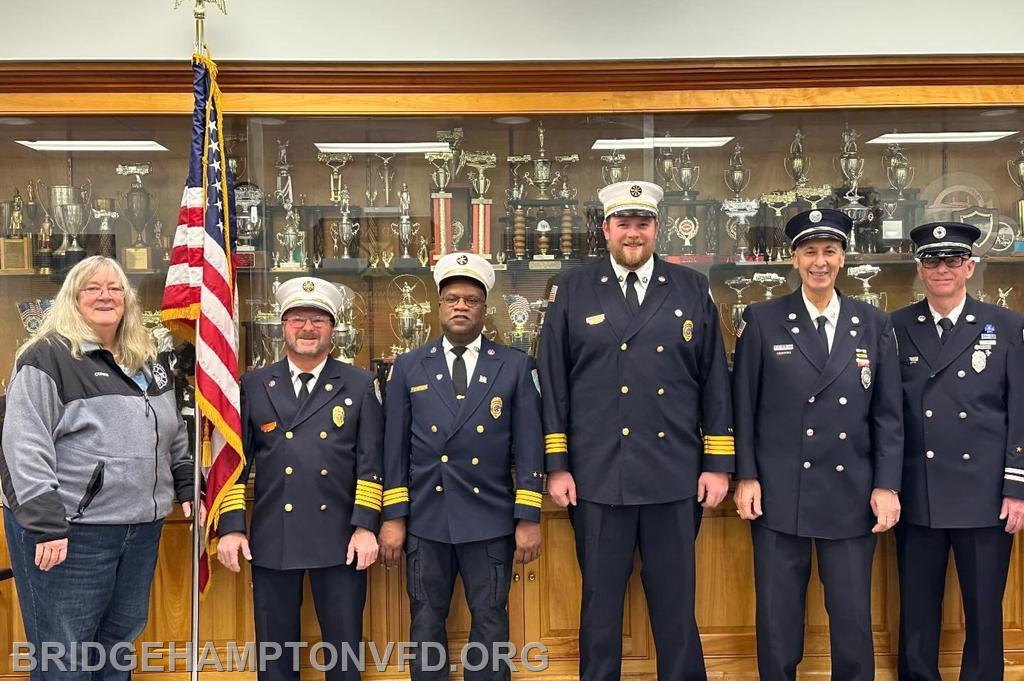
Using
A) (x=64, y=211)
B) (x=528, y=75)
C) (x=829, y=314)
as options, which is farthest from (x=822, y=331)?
(x=64, y=211)

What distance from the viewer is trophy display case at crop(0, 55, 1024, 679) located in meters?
3.37

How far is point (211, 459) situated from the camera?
2.94 metres

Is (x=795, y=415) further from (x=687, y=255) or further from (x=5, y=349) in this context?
(x=5, y=349)

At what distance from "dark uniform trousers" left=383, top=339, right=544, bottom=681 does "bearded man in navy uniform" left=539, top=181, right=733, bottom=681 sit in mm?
124

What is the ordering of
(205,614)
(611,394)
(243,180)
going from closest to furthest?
(611,394) < (205,614) < (243,180)

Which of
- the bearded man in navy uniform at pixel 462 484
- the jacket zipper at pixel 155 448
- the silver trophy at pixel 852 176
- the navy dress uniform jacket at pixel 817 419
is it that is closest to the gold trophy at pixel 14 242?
the jacket zipper at pixel 155 448

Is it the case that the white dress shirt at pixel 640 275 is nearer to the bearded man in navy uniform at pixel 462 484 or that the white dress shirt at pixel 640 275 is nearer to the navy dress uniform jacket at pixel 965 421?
the bearded man in navy uniform at pixel 462 484

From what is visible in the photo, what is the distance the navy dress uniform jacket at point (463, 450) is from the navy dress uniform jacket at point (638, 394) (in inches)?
4.2

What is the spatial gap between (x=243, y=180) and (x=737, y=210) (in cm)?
221

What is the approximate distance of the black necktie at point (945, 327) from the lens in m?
3.05

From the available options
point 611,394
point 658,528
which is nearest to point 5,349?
point 611,394

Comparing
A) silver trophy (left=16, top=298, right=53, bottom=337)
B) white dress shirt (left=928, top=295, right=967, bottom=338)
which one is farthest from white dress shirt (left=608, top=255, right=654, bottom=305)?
silver trophy (left=16, top=298, right=53, bottom=337)

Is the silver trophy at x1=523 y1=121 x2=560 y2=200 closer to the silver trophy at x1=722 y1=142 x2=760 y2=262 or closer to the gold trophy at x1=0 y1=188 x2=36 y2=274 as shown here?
the silver trophy at x1=722 y1=142 x2=760 y2=262

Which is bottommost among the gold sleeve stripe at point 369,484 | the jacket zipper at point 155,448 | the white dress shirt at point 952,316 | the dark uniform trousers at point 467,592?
the dark uniform trousers at point 467,592
